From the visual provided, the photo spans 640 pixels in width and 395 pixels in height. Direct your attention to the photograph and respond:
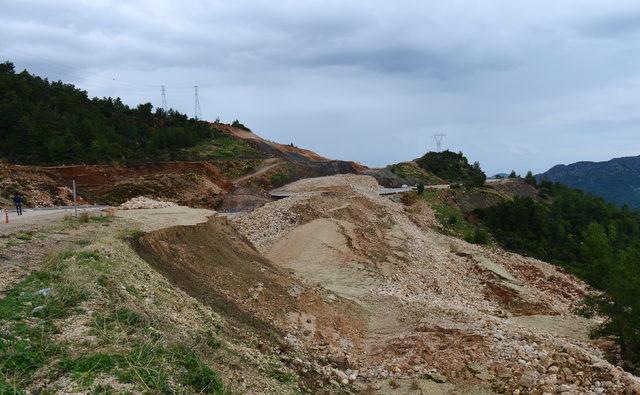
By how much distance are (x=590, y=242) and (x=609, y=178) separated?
415 ft

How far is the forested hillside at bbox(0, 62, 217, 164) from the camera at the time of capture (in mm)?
35250

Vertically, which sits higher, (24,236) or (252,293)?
(24,236)

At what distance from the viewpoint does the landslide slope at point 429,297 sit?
30.9 ft

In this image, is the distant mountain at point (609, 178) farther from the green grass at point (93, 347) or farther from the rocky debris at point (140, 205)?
the green grass at point (93, 347)

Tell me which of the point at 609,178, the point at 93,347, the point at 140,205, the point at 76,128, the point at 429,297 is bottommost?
the point at 429,297

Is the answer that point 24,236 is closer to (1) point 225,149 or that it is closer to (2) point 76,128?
(2) point 76,128

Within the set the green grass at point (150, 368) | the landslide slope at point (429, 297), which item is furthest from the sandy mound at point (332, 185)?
the green grass at point (150, 368)

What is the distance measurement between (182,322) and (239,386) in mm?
1945

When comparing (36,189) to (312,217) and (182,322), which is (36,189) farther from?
(182,322)

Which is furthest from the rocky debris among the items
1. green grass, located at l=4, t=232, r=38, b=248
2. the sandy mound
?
the sandy mound

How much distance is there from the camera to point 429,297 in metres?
→ 17.2

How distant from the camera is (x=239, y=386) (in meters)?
6.81

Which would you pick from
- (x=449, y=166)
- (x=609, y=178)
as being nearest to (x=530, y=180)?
(x=449, y=166)

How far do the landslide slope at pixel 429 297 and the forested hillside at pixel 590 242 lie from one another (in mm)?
1343
